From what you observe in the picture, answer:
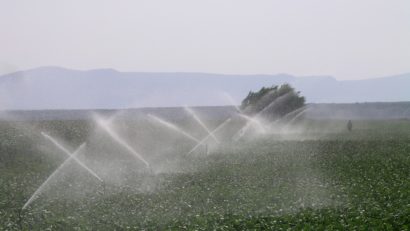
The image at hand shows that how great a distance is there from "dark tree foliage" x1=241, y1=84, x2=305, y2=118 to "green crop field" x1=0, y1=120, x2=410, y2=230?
3419 cm

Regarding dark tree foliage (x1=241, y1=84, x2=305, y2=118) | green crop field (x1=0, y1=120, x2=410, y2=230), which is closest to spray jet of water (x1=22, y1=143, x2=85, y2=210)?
green crop field (x1=0, y1=120, x2=410, y2=230)

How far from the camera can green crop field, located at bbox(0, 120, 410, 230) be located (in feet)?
55.5

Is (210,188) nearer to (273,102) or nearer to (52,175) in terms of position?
(52,175)

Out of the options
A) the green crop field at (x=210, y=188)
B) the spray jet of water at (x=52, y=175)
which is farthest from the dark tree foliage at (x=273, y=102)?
the spray jet of water at (x=52, y=175)

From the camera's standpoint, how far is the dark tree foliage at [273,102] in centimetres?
7888

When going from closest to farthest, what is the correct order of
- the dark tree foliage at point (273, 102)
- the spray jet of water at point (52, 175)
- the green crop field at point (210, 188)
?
the green crop field at point (210, 188), the spray jet of water at point (52, 175), the dark tree foliage at point (273, 102)

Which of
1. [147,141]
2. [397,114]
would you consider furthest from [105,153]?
[397,114]

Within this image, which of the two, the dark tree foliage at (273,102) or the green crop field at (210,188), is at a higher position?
the dark tree foliage at (273,102)

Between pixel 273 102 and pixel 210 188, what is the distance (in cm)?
5592

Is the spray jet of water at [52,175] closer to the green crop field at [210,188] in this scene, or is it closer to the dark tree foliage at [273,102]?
the green crop field at [210,188]

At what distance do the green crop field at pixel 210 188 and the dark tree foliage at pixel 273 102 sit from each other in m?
34.2

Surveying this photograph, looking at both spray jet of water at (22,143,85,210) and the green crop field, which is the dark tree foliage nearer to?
the green crop field

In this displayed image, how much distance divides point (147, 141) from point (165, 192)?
96.7 feet

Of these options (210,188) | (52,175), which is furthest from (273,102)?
(210,188)
